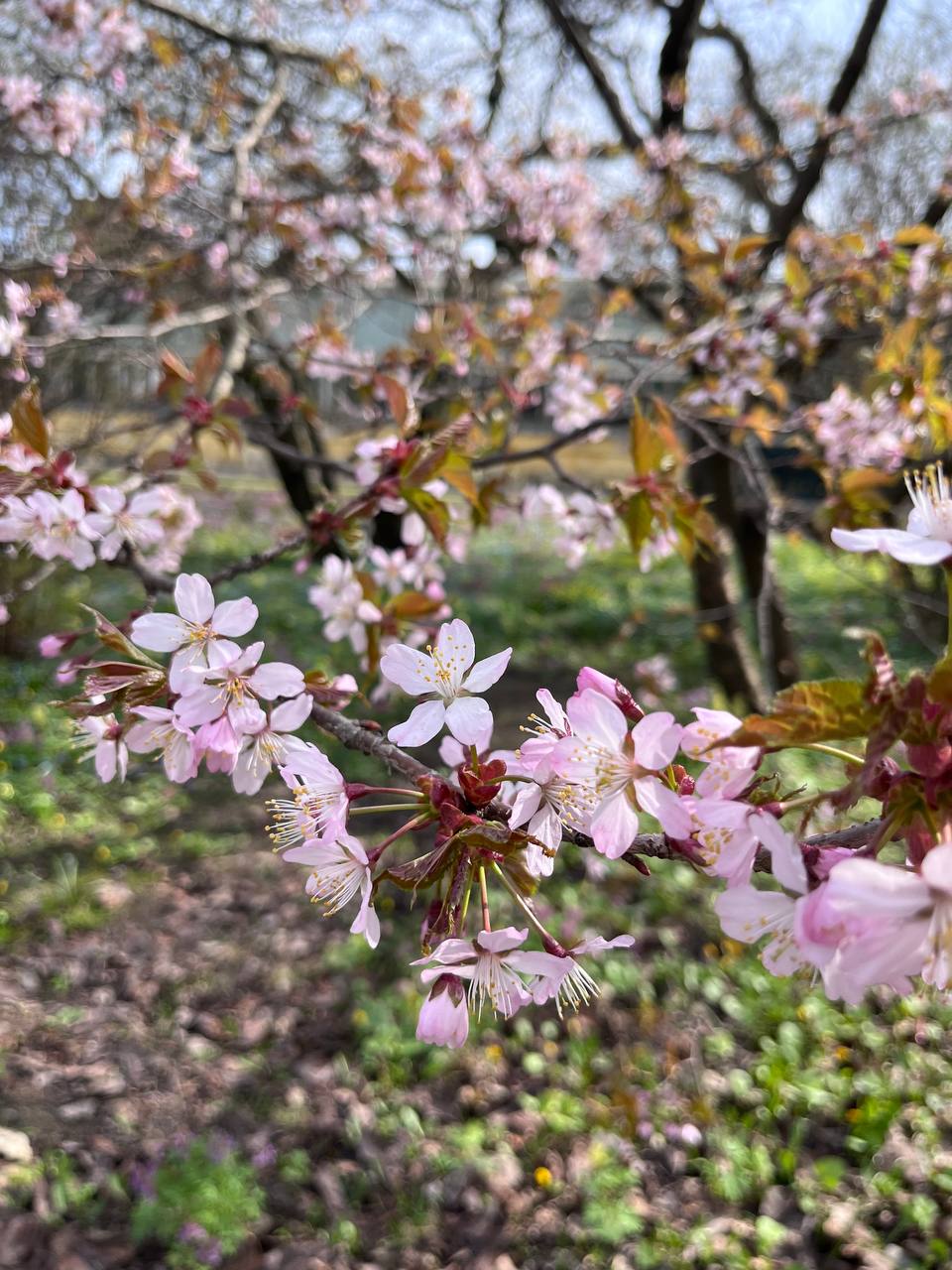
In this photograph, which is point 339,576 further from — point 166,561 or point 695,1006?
point 695,1006

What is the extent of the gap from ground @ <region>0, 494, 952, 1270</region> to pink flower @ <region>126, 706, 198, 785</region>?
1.61 meters

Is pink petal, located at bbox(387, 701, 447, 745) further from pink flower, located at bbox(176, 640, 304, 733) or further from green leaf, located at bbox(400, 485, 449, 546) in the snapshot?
green leaf, located at bbox(400, 485, 449, 546)

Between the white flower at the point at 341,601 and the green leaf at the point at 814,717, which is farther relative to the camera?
the white flower at the point at 341,601

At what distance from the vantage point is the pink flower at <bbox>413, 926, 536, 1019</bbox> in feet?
2.08

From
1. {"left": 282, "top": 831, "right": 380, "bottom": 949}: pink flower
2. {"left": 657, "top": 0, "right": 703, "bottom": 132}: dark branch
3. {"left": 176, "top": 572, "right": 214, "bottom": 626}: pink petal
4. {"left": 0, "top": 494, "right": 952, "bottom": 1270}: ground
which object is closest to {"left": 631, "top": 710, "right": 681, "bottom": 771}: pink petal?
{"left": 282, "top": 831, "right": 380, "bottom": 949}: pink flower

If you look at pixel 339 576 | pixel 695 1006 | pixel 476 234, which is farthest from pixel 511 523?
pixel 339 576

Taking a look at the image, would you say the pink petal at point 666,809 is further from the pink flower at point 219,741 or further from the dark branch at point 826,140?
the dark branch at point 826,140

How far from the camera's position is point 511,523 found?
9.64 m

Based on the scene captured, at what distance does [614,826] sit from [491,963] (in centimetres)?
19

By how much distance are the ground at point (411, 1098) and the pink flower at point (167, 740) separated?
1.61 m

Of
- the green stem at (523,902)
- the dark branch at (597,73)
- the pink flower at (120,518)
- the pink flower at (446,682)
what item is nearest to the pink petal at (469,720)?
the pink flower at (446,682)

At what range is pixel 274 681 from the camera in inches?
30.0

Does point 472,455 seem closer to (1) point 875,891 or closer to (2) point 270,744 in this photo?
(2) point 270,744

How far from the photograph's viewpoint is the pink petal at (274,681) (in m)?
0.76
